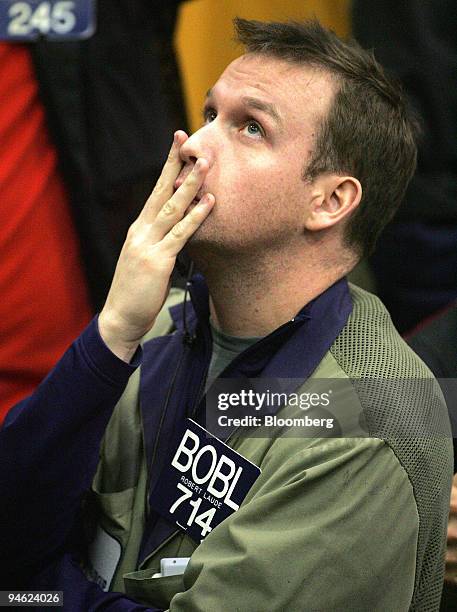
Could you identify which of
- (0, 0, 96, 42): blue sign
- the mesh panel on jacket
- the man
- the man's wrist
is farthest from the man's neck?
(0, 0, 96, 42): blue sign

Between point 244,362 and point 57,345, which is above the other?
point 244,362

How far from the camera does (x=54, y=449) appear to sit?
6.03 ft

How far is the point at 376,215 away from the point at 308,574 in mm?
785

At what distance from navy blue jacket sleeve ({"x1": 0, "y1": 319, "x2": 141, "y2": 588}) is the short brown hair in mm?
550

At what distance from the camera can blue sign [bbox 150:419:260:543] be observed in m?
1.79

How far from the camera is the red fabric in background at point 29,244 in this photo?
7.61ft

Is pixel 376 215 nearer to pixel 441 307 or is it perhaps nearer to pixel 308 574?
pixel 441 307

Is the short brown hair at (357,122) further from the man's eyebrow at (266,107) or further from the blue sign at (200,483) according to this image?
the blue sign at (200,483)

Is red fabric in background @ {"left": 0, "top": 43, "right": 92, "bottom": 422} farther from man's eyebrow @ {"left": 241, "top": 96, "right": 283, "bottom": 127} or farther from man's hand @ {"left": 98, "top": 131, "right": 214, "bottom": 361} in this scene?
man's eyebrow @ {"left": 241, "top": 96, "right": 283, "bottom": 127}

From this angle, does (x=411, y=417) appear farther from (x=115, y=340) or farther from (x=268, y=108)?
(x=268, y=108)

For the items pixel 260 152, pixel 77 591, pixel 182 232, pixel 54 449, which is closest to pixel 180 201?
pixel 182 232

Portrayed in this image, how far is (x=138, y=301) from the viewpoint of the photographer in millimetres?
1842

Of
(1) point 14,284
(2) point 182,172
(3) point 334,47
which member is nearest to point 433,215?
(3) point 334,47

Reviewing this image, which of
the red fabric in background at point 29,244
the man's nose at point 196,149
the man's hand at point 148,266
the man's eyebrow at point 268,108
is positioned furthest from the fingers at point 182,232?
the red fabric in background at point 29,244
